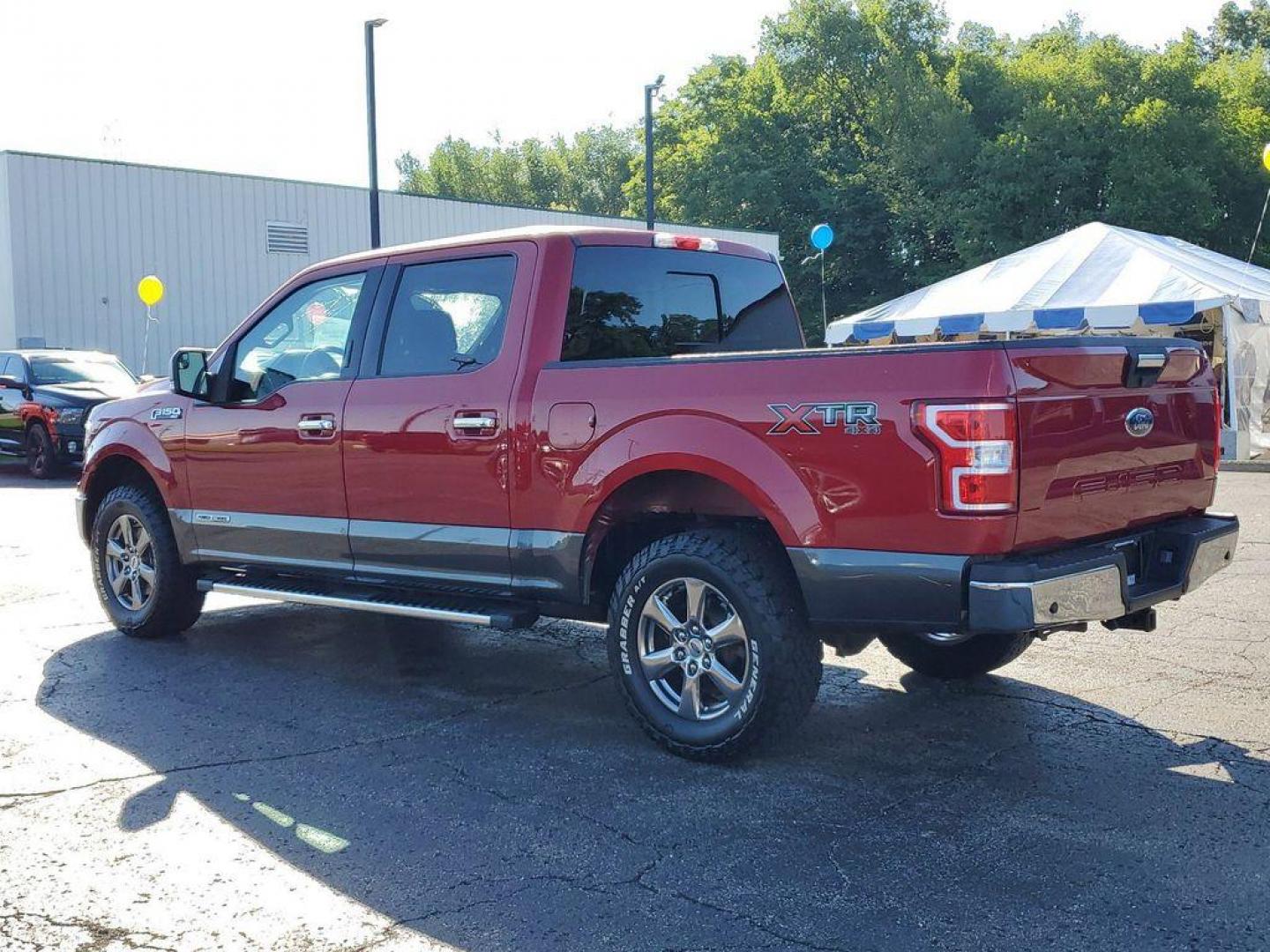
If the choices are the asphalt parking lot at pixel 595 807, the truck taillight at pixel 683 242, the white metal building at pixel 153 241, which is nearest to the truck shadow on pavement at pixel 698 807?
the asphalt parking lot at pixel 595 807

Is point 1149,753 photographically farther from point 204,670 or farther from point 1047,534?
point 204,670

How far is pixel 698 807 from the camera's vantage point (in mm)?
3990

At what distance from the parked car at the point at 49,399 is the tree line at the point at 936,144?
26.3 metres

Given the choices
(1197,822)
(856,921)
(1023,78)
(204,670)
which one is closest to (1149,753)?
(1197,822)

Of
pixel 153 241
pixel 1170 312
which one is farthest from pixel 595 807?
pixel 153 241

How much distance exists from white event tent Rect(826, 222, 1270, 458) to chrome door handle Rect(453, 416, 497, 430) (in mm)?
13359

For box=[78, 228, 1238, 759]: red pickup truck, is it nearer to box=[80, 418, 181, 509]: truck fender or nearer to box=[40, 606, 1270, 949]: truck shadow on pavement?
box=[80, 418, 181, 509]: truck fender

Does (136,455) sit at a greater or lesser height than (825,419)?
lesser

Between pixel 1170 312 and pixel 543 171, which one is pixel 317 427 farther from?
pixel 543 171

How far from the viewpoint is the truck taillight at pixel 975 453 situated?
12.2ft

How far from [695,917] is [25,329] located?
23.6m

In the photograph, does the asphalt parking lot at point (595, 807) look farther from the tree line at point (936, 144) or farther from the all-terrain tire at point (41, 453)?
the tree line at point (936, 144)

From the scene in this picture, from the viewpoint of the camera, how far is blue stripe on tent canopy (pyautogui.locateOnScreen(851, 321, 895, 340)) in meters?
19.2

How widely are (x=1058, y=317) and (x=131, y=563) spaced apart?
14.0m
